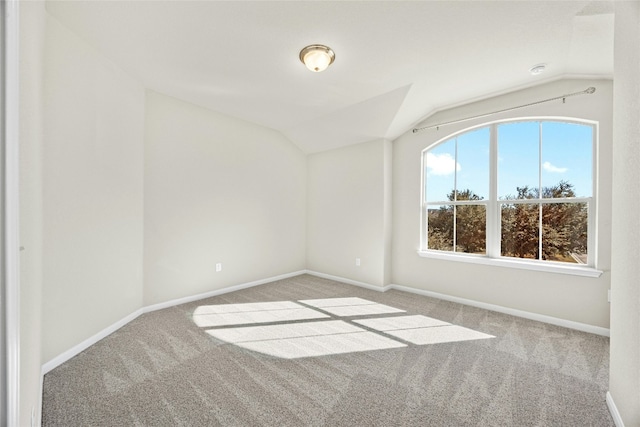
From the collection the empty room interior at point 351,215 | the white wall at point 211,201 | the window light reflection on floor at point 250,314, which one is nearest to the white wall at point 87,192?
the empty room interior at point 351,215

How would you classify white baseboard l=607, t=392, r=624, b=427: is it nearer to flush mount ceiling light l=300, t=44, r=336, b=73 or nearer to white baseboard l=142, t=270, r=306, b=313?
flush mount ceiling light l=300, t=44, r=336, b=73

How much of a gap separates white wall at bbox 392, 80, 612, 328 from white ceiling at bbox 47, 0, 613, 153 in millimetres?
192

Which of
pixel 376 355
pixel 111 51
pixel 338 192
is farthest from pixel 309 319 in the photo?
pixel 111 51

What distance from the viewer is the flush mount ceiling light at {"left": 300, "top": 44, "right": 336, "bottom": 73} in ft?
7.33

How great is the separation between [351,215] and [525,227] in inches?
90.4

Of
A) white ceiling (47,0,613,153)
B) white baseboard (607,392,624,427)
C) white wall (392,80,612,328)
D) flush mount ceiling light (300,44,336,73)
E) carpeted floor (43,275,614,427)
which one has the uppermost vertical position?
white ceiling (47,0,613,153)

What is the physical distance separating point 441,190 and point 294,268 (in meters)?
2.82

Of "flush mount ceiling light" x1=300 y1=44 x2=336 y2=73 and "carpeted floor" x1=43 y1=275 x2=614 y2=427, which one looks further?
"flush mount ceiling light" x1=300 y1=44 x2=336 y2=73

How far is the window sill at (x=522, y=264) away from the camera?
2.56 m

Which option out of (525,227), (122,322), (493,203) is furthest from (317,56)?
(122,322)

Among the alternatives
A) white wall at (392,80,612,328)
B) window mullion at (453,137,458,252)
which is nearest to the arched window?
window mullion at (453,137,458,252)

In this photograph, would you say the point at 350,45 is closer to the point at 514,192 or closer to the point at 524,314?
the point at 514,192

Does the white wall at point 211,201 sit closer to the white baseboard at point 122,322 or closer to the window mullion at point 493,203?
the white baseboard at point 122,322

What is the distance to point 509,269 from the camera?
3.01m
